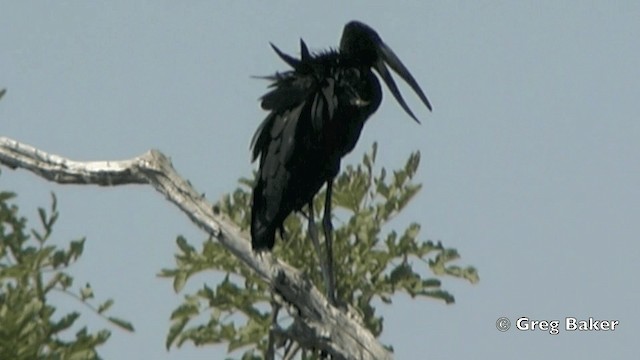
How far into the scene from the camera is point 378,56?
1442 centimetres

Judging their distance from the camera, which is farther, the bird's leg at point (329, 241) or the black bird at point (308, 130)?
the black bird at point (308, 130)

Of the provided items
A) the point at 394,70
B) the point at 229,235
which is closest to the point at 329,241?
the point at 229,235

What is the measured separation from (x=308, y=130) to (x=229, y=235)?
1.37 metres

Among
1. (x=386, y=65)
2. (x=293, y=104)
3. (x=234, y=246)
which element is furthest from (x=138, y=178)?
(x=386, y=65)

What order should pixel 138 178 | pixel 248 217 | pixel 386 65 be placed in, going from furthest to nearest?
pixel 386 65 < pixel 248 217 < pixel 138 178

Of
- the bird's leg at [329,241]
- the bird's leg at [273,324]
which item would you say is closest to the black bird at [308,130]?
the bird's leg at [329,241]

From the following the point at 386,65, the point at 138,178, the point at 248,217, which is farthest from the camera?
the point at 386,65

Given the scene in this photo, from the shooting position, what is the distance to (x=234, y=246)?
1247 cm

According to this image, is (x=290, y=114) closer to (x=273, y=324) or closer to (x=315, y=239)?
(x=315, y=239)

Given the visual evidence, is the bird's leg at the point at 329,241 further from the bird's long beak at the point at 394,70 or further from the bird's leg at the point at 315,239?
the bird's long beak at the point at 394,70

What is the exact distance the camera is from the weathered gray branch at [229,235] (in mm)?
12320

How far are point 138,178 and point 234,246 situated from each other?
2.06ft

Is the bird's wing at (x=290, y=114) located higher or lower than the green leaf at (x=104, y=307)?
higher

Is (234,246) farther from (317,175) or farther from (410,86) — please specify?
(410,86)
